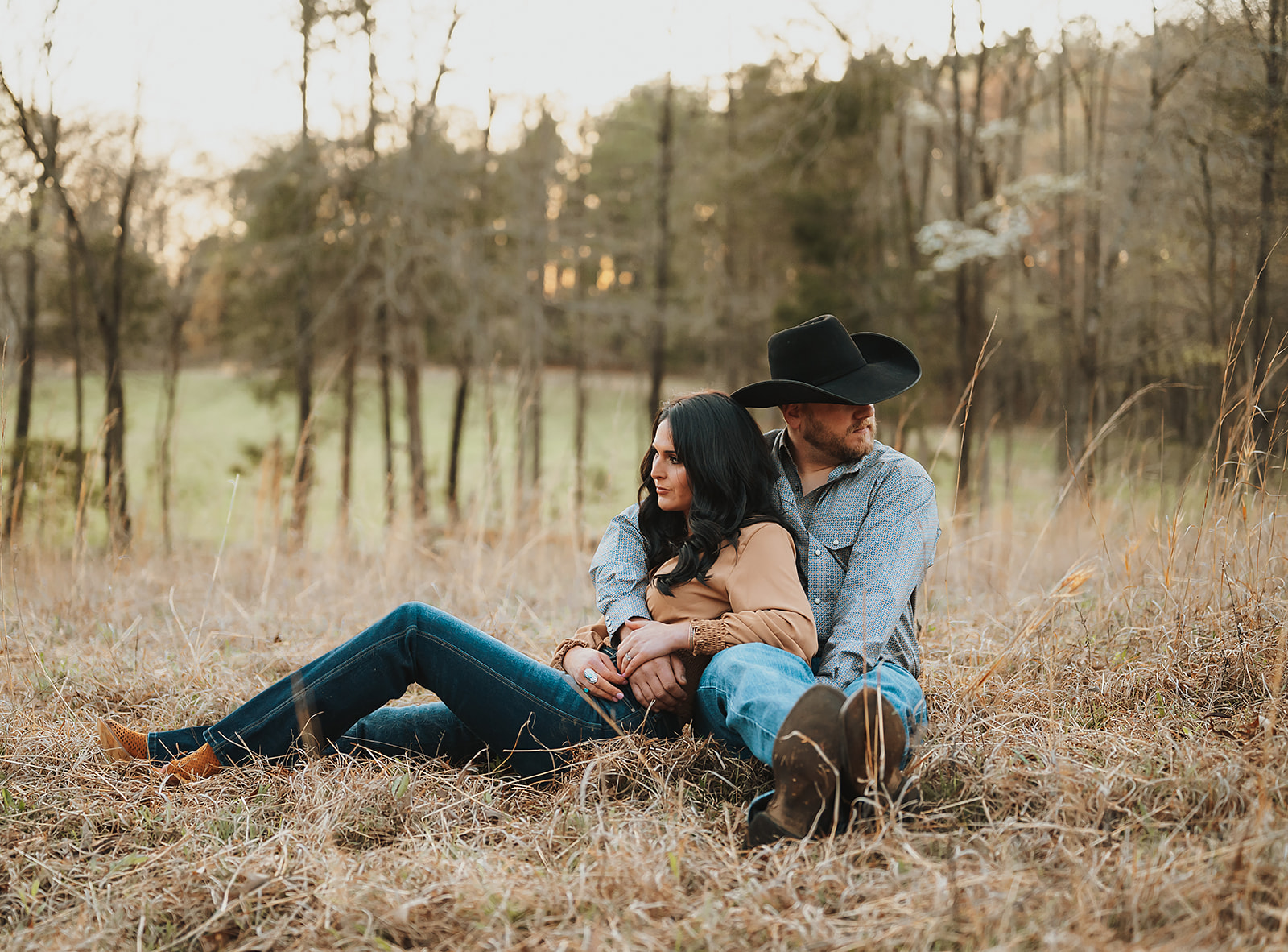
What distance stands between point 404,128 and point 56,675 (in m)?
A: 7.62

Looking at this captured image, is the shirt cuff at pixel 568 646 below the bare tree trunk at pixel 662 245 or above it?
below

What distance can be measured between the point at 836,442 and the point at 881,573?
0.37 meters

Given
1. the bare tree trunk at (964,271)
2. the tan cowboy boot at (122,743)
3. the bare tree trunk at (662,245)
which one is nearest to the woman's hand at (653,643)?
the tan cowboy boot at (122,743)

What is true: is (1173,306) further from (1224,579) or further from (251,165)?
(251,165)

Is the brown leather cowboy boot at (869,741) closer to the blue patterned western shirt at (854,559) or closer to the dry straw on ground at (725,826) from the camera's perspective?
the dry straw on ground at (725,826)

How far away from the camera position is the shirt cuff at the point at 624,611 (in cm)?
212

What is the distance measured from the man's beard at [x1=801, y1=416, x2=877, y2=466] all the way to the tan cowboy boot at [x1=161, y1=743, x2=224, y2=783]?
5.59 ft

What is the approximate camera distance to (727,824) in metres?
1.76

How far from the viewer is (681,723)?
2127 mm

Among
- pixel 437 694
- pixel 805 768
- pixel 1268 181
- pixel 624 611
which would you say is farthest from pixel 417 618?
pixel 1268 181

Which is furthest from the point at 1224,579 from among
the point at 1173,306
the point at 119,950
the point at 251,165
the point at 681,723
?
the point at 251,165

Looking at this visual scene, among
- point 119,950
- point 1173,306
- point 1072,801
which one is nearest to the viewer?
point 119,950

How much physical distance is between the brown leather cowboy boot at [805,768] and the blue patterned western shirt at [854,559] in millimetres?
411

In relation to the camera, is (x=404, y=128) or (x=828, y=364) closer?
(x=828, y=364)
